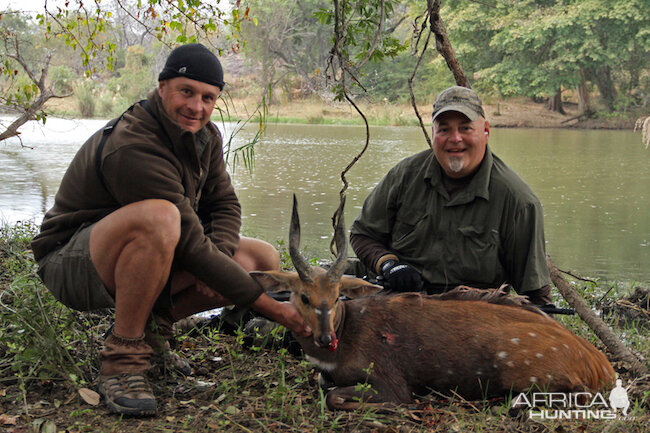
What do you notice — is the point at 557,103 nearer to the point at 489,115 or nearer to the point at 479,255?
the point at 489,115

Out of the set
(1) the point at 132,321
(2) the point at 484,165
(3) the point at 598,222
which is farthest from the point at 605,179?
(1) the point at 132,321

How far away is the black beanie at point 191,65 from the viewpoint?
142 inches

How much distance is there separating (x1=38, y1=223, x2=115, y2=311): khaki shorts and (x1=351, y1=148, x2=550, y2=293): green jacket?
75.0 inches

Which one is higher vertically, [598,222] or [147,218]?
[147,218]

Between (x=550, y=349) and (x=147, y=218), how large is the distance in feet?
7.57

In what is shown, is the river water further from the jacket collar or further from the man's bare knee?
the jacket collar

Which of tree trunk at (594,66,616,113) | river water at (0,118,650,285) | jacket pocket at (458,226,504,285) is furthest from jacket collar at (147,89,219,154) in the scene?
tree trunk at (594,66,616,113)

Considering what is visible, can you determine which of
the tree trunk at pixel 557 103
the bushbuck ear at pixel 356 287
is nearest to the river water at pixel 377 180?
the bushbuck ear at pixel 356 287

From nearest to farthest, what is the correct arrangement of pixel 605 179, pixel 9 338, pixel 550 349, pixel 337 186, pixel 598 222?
pixel 550 349 → pixel 9 338 → pixel 598 222 → pixel 337 186 → pixel 605 179

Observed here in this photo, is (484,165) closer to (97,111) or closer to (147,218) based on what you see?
(147,218)

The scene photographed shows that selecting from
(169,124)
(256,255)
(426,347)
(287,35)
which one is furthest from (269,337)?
(287,35)

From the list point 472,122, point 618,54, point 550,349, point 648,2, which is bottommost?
point 550,349

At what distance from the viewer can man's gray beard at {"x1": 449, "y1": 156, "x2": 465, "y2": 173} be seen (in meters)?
4.44

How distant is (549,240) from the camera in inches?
398
